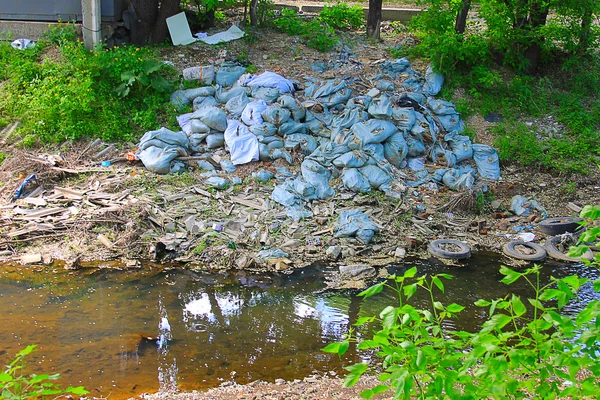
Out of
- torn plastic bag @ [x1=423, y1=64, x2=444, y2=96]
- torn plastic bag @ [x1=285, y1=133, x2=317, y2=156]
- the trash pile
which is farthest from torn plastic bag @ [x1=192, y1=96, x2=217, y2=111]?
torn plastic bag @ [x1=423, y1=64, x2=444, y2=96]

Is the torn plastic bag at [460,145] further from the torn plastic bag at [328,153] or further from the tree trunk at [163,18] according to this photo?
the tree trunk at [163,18]

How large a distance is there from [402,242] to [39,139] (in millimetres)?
5844

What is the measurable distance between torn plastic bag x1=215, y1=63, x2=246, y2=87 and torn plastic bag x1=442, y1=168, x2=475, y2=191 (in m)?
4.04

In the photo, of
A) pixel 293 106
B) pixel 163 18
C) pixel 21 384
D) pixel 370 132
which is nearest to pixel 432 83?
pixel 370 132

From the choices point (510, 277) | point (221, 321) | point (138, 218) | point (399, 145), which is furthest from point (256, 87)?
point (510, 277)

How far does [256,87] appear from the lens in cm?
973

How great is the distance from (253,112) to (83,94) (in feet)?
9.03

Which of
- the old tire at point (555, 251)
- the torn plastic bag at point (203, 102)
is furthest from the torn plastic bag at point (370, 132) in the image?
the old tire at point (555, 251)

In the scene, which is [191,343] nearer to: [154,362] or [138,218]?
[154,362]

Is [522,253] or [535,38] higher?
[535,38]

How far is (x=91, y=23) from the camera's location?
10.0 metres

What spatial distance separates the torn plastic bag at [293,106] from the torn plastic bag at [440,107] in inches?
95.1

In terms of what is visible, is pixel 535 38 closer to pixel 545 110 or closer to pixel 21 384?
pixel 545 110

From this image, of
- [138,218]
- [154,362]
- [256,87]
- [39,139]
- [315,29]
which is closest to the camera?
[154,362]
